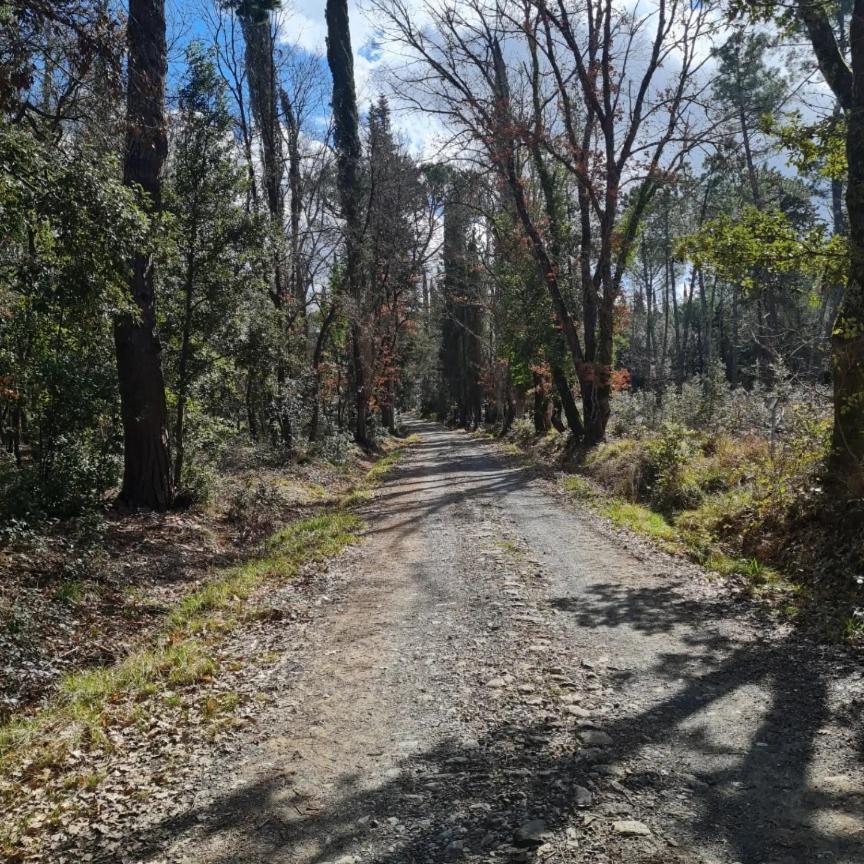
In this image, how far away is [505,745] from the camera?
160 inches

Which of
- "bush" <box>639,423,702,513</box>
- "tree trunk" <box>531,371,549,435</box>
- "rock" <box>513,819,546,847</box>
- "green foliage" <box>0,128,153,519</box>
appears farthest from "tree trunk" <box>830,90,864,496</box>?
"tree trunk" <box>531,371,549,435</box>

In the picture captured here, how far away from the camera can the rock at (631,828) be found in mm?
3127

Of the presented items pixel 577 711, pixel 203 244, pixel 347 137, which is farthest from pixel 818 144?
pixel 347 137

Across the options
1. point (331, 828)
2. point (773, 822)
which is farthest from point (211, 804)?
point (773, 822)

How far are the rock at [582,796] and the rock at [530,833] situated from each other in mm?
253

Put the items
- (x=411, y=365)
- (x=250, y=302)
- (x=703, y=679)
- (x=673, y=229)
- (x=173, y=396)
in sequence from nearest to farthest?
(x=703, y=679) → (x=173, y=396) → (x=250, y=302) → (x=673, y=229) → (x=411, y=365)

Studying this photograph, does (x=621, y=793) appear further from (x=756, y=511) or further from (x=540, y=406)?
(x=540, y=406)

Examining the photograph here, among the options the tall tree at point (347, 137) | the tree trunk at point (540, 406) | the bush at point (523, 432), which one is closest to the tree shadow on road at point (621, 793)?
the tall tree at point (347, 137)

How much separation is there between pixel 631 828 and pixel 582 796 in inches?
13.7

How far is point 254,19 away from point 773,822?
24774mm

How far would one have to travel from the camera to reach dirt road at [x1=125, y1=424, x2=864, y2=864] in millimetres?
3197

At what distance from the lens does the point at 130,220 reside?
736cm

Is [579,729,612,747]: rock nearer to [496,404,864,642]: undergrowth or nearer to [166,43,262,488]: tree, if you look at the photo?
[496,404,864,642]: undergrowth

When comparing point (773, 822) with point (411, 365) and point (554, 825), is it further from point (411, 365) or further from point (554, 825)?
point (411, 365)
